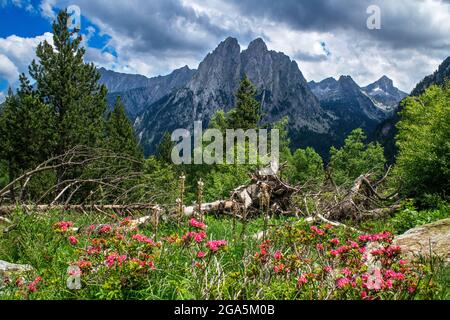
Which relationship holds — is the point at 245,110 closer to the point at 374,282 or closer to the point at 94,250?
the point at 94,250

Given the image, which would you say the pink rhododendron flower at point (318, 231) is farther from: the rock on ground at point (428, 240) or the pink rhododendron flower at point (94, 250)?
the pink rhododendron flower at point (94, 250)

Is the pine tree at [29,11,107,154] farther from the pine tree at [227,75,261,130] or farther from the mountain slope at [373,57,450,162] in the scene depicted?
the mountain slope at [373,57,450,162]

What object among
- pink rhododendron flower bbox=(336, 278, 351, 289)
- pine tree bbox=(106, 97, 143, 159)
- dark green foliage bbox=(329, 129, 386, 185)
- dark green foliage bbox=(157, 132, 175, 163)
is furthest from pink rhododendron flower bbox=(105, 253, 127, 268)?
dark green foliage bbox=(157, 132, 175, 163)

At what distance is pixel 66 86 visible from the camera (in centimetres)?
2516

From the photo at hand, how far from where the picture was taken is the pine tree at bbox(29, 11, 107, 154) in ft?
80.6

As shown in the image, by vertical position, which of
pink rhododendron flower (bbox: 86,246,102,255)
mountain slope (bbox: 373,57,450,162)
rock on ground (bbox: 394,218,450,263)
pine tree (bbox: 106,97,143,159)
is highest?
mountain slope (bbox: 373,57,450,162)

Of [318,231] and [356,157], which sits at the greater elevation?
[356,157]

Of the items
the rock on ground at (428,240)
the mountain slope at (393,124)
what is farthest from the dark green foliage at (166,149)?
the mountain slope at (393,124)

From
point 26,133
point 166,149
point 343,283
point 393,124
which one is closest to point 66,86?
point 26,133

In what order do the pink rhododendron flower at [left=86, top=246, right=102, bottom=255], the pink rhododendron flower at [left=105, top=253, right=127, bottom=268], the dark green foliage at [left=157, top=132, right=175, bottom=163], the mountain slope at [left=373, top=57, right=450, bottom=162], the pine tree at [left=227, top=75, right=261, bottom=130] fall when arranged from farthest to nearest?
the mountain slope at [left=373, top=57, right=450, bottom=162], the dark green foliage at [left=157, top=132, right=175, bottom=163], the pine tree at [left=227, top=75, right=261, bottom=130], the pink rhododendron flower at [left=86, top=246, right=102, bottom=255], the pink rhododendron flower at [left=105, top=253, right=127, bottom=268]

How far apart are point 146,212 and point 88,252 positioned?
671cm
